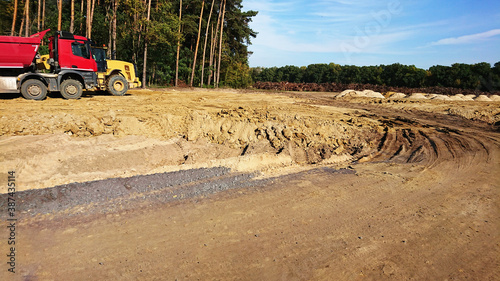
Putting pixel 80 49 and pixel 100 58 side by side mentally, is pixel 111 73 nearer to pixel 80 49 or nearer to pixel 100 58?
pixel 100 58

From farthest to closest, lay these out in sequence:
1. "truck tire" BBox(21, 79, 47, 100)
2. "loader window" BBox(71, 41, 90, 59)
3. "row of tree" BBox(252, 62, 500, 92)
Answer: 1. "row of tree" BBox(252, 62, 500, 92)
2. "loader window" BBox(71, 41, 90, 59)
3. "truck tire" BBox(21, 79, 47, 100)

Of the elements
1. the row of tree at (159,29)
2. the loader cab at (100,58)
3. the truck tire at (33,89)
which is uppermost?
the row of tree at (159,29)

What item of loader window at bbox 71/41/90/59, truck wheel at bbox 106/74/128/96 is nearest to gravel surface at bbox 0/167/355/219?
loader window at bbox 71/41/90/59

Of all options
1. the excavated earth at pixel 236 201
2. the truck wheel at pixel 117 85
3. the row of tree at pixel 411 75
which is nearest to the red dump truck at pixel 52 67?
the truck wheel at pixel 117 85

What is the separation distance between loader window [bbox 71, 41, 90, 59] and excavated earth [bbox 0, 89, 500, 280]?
143 inches

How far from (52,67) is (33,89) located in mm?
1420

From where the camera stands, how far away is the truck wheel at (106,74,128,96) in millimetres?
14484

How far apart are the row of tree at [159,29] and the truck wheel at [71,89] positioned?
7.96 metres

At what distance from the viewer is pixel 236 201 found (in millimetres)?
5371

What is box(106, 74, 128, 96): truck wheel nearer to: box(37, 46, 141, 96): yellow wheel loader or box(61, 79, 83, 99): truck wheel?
box(37, 46, 141, 96): yellow wheel loader

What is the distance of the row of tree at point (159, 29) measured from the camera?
2292 centimetres

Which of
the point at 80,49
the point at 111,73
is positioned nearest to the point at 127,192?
the point at 80,49

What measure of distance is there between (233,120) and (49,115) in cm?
523

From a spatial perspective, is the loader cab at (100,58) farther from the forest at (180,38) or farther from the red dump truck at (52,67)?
the forest at (180,38)
